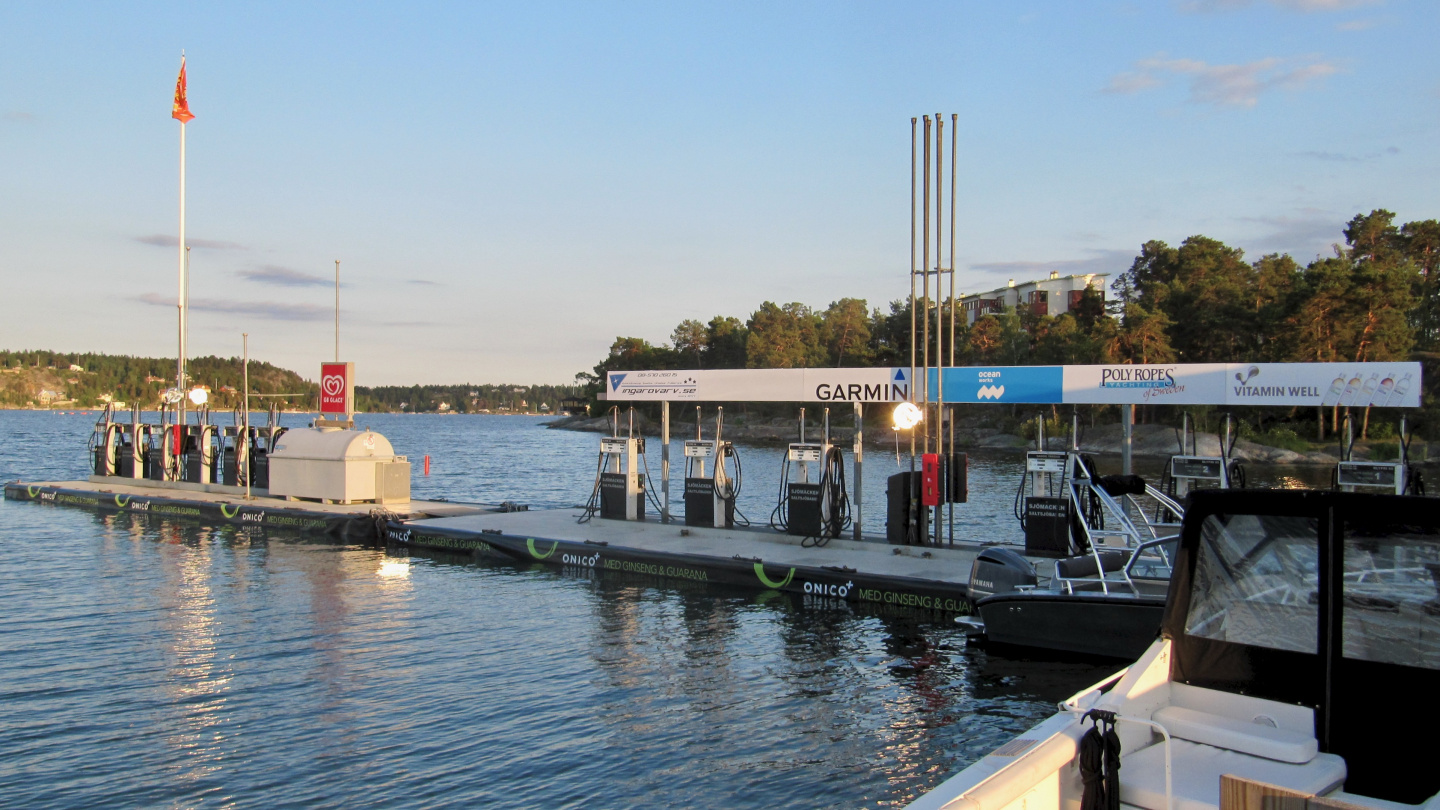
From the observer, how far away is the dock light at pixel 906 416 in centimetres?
1452

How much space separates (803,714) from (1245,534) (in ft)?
17.8

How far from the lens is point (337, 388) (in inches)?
922

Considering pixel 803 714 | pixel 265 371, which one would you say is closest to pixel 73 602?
pixel 803 714

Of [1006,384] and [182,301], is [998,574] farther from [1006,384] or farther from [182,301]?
[182,301]

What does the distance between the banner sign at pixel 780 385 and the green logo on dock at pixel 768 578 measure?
9.11 feet

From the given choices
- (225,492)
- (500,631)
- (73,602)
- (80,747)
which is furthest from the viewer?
(225,492)

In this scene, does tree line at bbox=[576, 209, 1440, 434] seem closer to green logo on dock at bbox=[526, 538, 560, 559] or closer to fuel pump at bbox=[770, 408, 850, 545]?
fuel pump at bbox=[770, 408, 850, 545]

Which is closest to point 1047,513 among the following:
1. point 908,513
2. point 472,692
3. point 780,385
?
point 908,513

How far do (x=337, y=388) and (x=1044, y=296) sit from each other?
95474mm

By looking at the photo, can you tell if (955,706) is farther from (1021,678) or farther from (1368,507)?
(1368,507)

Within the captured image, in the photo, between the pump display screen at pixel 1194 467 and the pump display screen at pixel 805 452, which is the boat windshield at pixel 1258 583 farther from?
the pump display screen at pixel 805 452

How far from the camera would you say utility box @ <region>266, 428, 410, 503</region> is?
2250 centimetres

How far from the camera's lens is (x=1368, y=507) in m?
4.09

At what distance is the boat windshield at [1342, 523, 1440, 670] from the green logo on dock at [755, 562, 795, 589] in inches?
401
